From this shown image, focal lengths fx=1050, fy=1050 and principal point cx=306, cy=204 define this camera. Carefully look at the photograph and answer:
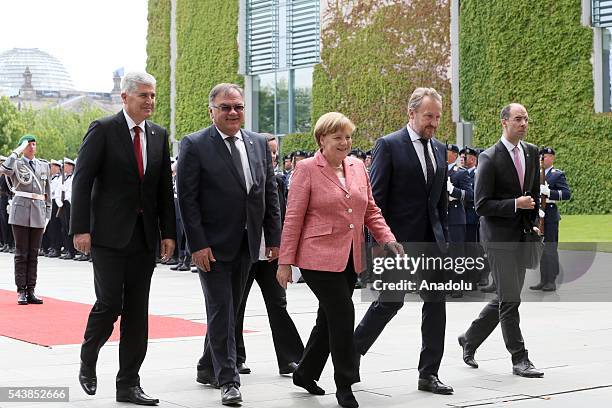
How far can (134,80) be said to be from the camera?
6.79 metres

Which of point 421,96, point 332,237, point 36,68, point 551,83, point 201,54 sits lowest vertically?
point 332,237

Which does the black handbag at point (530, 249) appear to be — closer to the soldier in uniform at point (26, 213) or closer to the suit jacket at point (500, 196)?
the suit jacket at point (500, 196)

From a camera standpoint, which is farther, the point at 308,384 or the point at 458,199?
the point at 458,199

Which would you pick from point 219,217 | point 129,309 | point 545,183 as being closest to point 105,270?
point 129,309

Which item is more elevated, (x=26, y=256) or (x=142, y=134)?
(x=142, y=134)

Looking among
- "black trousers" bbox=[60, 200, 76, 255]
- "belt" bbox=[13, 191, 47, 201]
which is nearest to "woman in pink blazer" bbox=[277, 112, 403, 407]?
"belt" bbox=[13, 191, 47, 201]

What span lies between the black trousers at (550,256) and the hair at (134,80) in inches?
352

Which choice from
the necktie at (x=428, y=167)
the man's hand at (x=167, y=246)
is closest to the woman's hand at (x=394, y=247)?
the necktie at (x=428, y=167)

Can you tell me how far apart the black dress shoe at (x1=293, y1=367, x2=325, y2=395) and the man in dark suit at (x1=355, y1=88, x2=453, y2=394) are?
0.47m

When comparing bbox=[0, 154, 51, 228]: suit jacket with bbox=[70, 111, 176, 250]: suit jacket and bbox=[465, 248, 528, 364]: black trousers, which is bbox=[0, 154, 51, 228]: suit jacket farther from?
bbox=[465, 248, 528, 364]: black trousers

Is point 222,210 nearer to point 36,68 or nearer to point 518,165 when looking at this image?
point 518,165

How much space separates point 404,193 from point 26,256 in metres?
7.37

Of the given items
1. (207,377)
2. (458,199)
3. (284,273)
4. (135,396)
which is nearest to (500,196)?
(284,273)

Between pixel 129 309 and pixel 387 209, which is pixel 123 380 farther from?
pixel 387 209
